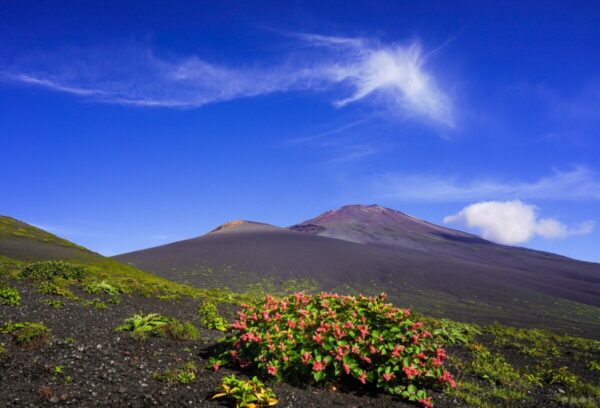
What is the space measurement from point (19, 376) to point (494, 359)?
40.7 feet

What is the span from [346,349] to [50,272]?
49.0ft

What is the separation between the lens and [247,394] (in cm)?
647

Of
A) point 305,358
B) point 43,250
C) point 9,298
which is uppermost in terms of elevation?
point 43,250

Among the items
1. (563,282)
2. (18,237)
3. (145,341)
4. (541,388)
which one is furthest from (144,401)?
(563,282)

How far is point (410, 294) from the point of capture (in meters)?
55.8

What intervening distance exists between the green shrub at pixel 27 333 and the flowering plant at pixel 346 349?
352 centimetres

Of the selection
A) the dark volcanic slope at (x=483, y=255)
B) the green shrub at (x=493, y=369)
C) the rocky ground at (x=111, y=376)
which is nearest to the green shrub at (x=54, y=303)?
the rocky ground at (x=111, y=376)

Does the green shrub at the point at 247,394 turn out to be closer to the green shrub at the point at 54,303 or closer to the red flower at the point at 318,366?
the red flower at the point at 318,366

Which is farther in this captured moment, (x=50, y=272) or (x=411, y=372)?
(x=50, y=272)

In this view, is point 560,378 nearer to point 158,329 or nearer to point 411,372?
point 411,372

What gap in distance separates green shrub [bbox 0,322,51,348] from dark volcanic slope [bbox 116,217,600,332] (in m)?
38.8

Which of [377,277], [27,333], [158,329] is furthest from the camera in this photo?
[377,277]

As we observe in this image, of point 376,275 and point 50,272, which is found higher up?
point 376,275

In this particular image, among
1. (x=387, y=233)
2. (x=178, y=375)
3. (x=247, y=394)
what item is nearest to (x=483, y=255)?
(x=387, y=233)
